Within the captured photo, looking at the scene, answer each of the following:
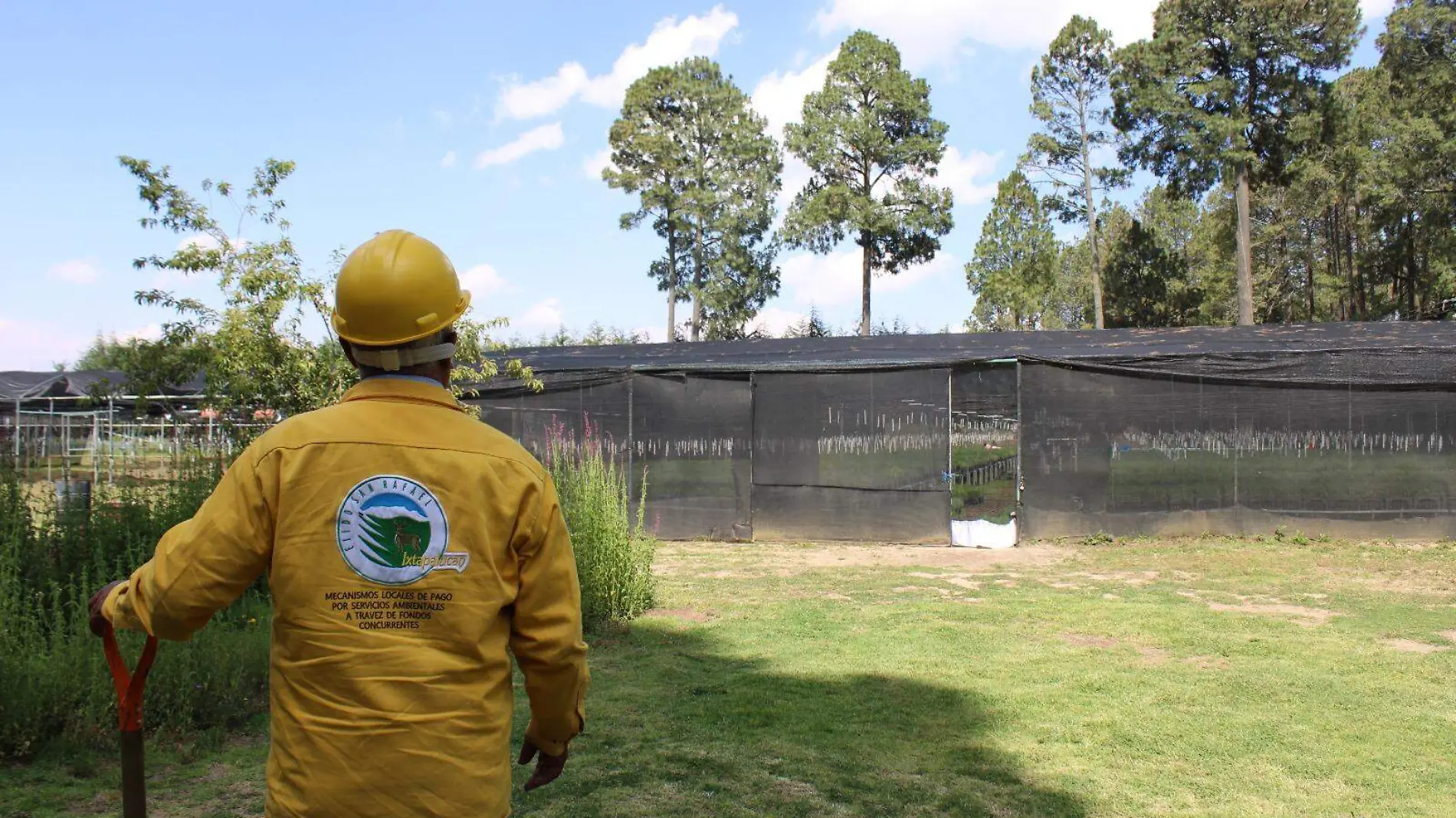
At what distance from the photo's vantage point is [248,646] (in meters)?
4.83

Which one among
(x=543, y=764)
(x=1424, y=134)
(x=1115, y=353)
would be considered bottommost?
(x=543, y=764)

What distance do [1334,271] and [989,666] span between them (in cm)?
3831

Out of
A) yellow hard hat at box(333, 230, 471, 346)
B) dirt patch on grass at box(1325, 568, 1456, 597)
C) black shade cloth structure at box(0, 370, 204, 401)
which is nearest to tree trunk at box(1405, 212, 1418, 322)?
dirt patch on grass at box(1325, 568, 1456, 597)

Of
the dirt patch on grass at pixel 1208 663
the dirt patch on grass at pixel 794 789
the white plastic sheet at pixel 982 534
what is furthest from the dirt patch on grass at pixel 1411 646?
the white plastic sheet at pixel 982 534

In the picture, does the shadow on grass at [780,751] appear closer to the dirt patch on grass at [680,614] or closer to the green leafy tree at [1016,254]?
the dirt patch on grass at [680,614]

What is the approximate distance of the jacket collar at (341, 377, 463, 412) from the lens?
1757mm

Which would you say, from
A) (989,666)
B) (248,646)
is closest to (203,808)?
(248,646)

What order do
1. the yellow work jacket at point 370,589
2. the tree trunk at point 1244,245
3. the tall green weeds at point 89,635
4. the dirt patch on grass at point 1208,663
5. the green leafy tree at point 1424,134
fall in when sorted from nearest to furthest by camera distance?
the yellow work jacket at point 370,589 < the tall green weeds at point 89,635 < the dirt patch on grass at point 1208,663 < the tree trunk at point 1244,245 < the green leafy tree at point 1424,134

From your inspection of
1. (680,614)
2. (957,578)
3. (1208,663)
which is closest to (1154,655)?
(1208,663)

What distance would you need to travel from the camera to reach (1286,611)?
23.4 feet

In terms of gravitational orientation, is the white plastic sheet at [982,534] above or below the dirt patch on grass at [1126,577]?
above

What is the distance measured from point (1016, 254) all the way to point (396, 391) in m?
31.4

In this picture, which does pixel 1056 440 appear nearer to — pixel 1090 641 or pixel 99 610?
pixel 1090 641

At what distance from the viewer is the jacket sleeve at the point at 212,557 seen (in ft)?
5.45
